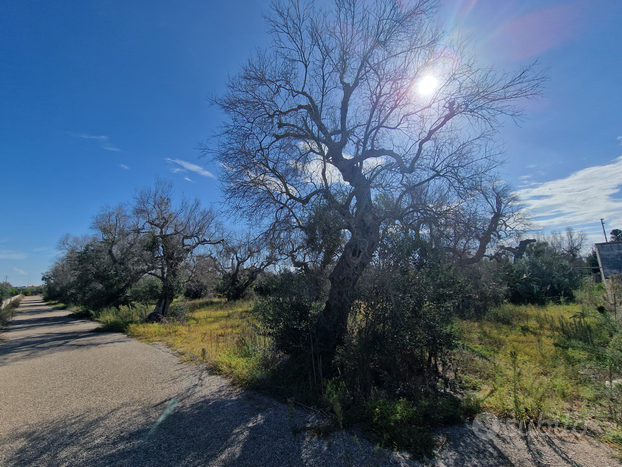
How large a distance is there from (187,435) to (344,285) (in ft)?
11.2

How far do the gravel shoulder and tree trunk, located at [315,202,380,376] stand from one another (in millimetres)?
1290

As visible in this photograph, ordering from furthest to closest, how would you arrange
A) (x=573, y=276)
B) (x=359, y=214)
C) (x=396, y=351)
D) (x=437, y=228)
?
(x=573, y=276) < (x=437, y=228) < (x=359, y=214) < (x=396, y=351)

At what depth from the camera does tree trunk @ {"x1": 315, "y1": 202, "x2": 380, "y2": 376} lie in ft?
17.2

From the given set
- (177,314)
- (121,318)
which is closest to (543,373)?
(177,314)

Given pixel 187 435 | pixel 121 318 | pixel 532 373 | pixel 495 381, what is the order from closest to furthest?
pixel 187 435 < pixel 495 381 < pixel 532 373 < pixel 121 318

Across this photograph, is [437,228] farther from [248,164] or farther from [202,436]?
[202,436]

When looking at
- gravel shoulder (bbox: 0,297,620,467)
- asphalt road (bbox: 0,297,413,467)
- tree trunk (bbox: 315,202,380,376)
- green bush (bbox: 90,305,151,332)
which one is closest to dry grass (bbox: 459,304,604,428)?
gravel shoulder (bbox: 0,297,620,467)

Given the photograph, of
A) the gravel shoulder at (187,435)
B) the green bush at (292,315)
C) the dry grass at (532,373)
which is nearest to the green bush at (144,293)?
the gravel shoulder at (187,435)

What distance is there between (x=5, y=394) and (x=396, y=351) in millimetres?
7028

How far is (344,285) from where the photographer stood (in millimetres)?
5723

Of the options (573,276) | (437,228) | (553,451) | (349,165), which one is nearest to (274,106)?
(349,165)

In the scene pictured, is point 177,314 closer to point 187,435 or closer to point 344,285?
point 344,285

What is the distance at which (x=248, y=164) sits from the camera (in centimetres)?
677

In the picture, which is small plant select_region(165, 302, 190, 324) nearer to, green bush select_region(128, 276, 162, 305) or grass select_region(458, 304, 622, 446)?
green bush select_region(128, 276, 162, 305)
